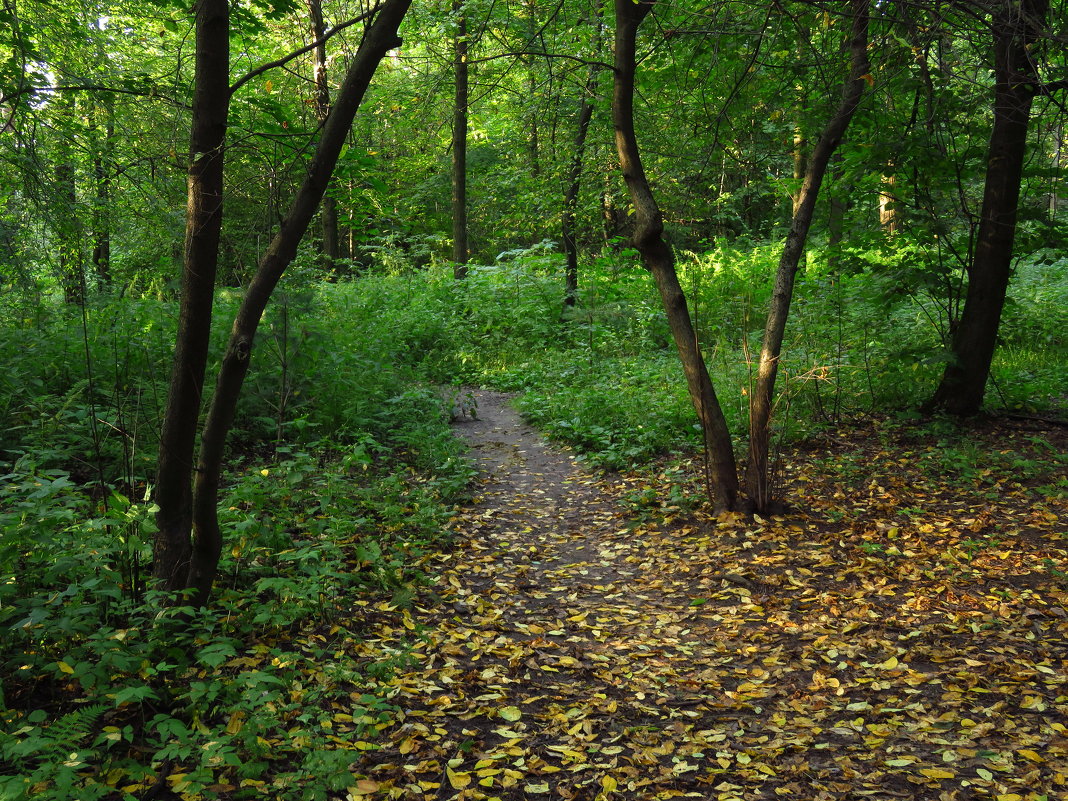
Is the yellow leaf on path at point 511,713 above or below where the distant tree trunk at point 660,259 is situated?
below

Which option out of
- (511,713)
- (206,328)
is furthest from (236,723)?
(206,328)

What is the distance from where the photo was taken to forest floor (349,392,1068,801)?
2.94 m

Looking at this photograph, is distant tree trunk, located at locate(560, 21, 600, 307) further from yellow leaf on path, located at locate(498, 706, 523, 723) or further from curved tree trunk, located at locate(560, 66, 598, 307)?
yellow leaf on path, located at locate(498, 706, 523, 723)

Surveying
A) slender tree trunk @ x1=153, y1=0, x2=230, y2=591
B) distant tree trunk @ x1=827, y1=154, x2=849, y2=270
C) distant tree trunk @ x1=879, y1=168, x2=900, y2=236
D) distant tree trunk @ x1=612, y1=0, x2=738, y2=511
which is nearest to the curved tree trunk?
distant tree trunk @ x1=827, y1=154, x2=849, y2=270

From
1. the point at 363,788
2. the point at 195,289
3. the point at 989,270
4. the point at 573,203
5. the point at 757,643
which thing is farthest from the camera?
the point at 573,203

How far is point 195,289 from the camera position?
130 inches

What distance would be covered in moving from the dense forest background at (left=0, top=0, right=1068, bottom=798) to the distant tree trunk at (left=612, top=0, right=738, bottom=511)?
0.12 ft

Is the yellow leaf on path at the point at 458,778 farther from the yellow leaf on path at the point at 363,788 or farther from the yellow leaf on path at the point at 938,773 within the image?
the yellow leaf on path at the point at 938,773

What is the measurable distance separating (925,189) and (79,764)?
7.58 m

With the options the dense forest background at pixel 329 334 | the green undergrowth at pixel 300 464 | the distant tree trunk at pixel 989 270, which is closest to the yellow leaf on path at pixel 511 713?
A: the green undergrowth at pixel 300 464

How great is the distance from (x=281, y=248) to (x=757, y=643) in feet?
11.0

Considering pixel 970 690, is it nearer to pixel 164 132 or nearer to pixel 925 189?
pixel 925 189

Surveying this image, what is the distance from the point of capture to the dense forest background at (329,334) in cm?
305

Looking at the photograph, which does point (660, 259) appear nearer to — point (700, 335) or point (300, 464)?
point (300, 464)
